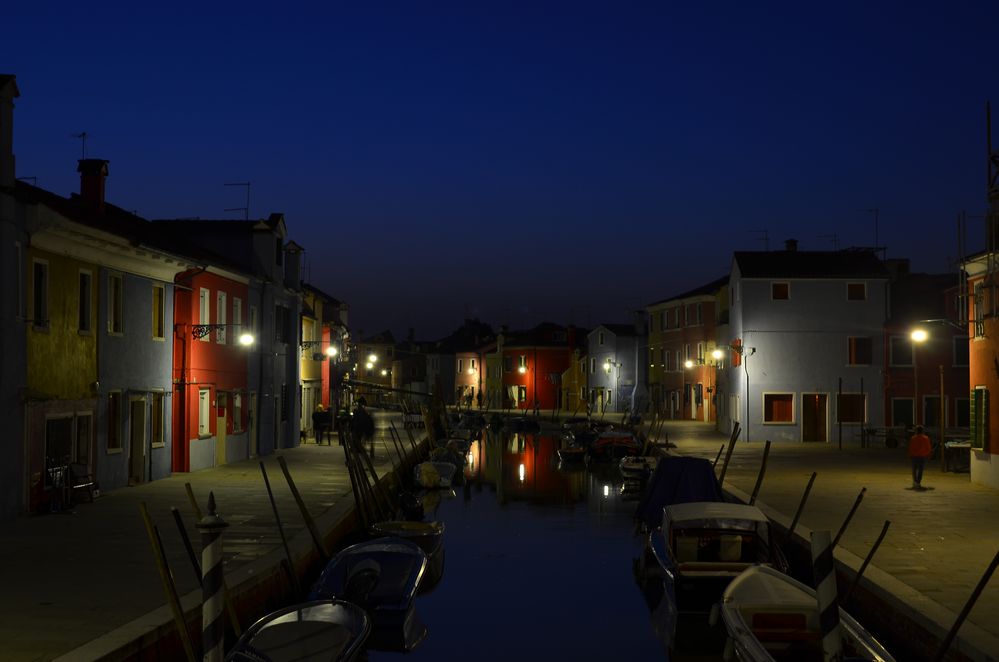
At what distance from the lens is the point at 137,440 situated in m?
26.4

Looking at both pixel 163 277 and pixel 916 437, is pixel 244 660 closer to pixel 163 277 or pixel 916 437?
pixel 163 277

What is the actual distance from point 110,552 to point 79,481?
610cm

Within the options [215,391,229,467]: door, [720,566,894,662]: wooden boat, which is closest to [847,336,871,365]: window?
[215,391,229,467]: door

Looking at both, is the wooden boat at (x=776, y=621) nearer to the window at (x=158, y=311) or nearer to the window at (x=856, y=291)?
the window at (x=158, y=311)

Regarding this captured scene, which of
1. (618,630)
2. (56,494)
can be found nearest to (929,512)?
(618,630)

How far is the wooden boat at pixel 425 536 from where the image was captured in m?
21.8

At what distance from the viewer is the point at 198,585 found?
14430 millimetres

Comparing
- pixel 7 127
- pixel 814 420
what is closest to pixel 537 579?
pixel 7 127

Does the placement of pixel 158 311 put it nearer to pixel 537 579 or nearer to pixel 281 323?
pixel 281 323

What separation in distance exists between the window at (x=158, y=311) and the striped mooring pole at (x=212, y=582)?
62.3 ft

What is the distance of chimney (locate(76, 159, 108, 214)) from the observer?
28.8m

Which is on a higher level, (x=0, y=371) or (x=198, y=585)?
(x=0, y=371)

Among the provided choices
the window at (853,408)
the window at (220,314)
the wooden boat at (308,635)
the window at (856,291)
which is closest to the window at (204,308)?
the window at (220,314)

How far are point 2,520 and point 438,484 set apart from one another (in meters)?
18.4
